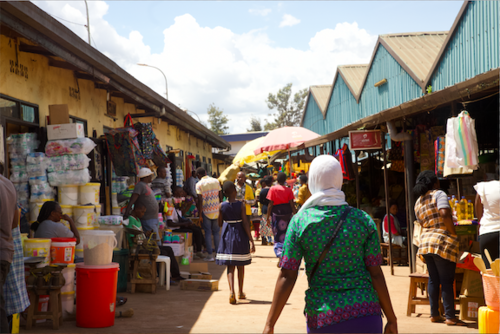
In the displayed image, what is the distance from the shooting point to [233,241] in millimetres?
7809

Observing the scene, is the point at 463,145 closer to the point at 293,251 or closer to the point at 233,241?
the point at 233,241

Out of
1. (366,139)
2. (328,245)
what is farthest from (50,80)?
(328,245)

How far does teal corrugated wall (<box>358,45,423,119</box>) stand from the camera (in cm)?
2218

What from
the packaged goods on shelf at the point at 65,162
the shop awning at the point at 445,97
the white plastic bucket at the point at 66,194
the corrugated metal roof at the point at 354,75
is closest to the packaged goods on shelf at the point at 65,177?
the packaged goods on shelf at the point at 65,162

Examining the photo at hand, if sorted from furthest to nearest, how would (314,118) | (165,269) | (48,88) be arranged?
(314,118)
(165,269)
(48,88)

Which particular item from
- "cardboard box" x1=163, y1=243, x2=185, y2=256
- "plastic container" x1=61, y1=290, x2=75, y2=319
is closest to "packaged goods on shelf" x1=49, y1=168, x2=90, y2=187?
"plastic container" x1=61, y1=290, x2=75, y2=319

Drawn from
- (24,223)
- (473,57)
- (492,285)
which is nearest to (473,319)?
(492,285)

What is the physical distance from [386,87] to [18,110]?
65.6ft

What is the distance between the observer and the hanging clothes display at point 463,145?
22.8ft

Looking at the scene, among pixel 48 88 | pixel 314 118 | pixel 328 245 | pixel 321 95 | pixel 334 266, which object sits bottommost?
pixel 334 266

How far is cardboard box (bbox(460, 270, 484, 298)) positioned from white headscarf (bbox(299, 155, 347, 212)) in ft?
13.2

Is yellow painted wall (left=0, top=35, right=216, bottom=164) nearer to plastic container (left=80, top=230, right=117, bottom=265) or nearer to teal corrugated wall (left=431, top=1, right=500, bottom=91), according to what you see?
plastic container (left=80, top=230, right=117, bottom=265)

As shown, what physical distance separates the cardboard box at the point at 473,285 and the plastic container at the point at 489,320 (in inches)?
64.9

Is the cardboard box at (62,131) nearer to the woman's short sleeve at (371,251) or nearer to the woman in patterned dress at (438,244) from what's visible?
the woman in patterned dress at (438,244)
